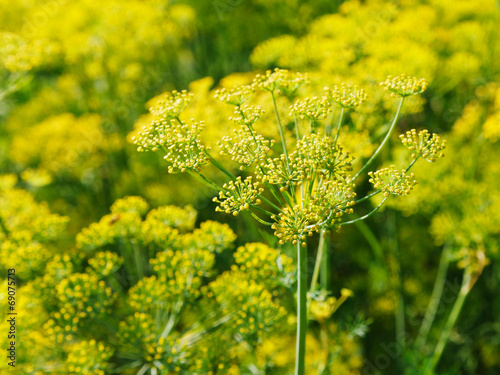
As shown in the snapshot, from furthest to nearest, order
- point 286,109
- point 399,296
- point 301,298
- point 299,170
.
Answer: point 399,296 < point 286,109 < point 301,298 < point 299,170

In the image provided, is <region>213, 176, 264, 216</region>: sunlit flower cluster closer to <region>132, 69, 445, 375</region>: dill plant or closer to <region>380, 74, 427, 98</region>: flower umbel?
<region>132, 69, 445, 375</region>: dill plant

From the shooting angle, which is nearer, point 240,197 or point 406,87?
Result: point 240,197

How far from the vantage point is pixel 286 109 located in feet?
8.97

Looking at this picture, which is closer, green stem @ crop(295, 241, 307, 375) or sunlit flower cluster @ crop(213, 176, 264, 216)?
sunlit flower cluster @ crop(213, 176, 264, 216)

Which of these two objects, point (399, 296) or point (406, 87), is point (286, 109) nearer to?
point (406, 87)

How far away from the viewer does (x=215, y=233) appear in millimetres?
2562

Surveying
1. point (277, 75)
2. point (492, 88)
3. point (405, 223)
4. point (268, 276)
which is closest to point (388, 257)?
point (405, 223)

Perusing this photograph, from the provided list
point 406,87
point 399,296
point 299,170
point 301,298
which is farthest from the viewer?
point 399,296

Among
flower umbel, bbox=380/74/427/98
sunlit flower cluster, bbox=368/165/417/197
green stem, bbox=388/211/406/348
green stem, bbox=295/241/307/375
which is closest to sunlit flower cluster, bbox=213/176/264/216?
green stem, bbox=295/241/307/375

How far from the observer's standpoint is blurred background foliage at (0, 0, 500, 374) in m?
3.11

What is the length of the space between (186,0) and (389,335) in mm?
Answer: 4201

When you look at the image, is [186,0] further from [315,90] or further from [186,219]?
[186,219]

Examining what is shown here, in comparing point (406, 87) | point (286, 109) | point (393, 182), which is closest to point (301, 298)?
point (393, 182)

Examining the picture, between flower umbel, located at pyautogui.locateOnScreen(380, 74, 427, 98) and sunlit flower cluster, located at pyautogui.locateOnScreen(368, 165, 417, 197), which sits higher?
flower umbel, located at pyautogui.locateOnScreen(380, 74, 427, 98)
